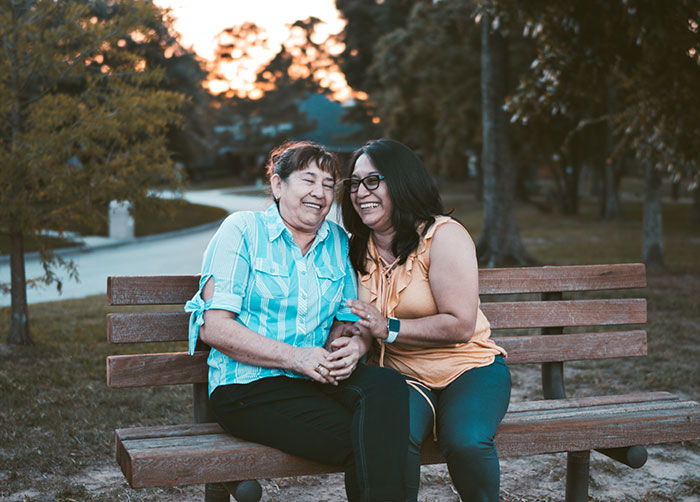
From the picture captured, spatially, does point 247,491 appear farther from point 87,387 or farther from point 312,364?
point 87,387

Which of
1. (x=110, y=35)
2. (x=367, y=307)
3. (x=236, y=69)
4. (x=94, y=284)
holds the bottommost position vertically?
(x=94, y=284)

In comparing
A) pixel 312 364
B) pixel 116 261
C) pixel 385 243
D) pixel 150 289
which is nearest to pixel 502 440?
pixel 312 364

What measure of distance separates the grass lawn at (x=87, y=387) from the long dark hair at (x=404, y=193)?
1.76 m

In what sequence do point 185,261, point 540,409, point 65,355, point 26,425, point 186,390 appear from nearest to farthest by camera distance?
point 540,409
point 26,425
point 186,390
point 65,355
point 185,261

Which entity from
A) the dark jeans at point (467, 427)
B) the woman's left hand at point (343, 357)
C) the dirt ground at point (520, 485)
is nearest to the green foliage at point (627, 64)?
the dirt ground at point (520, 485)

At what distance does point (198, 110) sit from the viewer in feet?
102

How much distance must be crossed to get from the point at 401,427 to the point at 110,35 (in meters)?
5.51

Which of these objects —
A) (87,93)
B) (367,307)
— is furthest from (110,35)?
(367,307)

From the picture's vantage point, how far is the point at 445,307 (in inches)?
123

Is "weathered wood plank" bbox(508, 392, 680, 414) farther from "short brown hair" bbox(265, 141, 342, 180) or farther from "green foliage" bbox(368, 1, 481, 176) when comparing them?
"green foliage" bbox(368, 1, 481, 176)

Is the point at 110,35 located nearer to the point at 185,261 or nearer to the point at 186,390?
the point at 186,390

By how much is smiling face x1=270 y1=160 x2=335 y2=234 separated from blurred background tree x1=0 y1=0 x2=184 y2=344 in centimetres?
399

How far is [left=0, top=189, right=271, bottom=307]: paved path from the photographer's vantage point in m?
12.1

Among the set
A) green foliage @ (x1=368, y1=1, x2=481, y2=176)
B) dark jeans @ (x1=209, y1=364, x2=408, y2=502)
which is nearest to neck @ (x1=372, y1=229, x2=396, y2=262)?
dark jeans @ (x1=209, y1=364, x2=408, y2=502)
